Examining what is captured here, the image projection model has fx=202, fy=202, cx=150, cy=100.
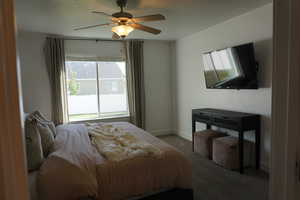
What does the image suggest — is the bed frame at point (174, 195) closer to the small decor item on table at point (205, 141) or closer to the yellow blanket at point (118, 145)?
the yellow blanket at point (118, 145)

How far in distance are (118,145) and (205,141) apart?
6.13 feet

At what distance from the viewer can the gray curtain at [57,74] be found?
14.1 feet

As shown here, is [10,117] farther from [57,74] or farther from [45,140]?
[57,74]

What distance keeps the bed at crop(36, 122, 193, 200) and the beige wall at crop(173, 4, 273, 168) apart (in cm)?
176

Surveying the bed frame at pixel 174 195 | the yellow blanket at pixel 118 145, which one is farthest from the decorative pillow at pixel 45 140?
the bed frame at pixel 174 195

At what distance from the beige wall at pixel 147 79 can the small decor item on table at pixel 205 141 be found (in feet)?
5.68

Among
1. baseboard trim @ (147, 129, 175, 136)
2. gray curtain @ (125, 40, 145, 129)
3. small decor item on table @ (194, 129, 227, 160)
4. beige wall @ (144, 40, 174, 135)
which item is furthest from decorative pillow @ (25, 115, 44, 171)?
baseboard trim @ (147, 129, 175, 136)

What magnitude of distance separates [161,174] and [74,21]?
2.92m

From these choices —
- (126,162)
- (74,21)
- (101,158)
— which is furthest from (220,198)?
(74,21)

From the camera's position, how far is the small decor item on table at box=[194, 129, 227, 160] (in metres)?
3.67

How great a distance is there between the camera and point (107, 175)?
1.92m

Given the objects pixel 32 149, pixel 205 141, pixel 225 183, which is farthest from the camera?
pixel 205 141

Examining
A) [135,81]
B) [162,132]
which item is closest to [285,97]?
[135,81]

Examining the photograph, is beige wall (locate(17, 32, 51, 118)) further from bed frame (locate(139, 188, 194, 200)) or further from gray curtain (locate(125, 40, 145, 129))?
bed frame (locate(139, 188, 194, 200))
